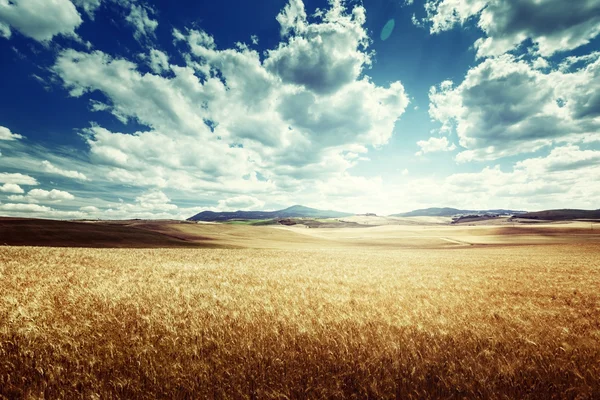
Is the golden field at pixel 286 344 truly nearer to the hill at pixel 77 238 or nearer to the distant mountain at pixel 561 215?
the hill at pixel 77 238

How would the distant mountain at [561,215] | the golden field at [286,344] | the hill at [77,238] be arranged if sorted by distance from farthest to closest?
the distant mountain at [561,215], the hill at [77,238], the golden field at [286,344]

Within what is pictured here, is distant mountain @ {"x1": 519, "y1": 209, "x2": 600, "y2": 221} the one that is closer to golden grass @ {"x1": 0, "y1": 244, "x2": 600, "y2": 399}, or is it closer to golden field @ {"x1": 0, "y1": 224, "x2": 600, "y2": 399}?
golden field @ {"x1": 0, "y1": 224, "x2": 600, "y2": 399}

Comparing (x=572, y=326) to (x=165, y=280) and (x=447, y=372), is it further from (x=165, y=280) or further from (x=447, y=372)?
(x=165, y=280)

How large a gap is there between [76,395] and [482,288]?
13582mm

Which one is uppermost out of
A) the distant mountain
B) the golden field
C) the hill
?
the distant mountain

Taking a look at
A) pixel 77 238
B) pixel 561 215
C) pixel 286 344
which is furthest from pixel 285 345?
pixel 561 215

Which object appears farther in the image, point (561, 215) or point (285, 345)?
point (561, 215)

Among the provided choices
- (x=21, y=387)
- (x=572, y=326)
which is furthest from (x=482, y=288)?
(x=21, y=387)

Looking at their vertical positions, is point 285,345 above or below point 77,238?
below

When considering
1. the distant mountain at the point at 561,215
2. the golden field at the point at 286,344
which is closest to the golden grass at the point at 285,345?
the golden field at the point at 286,344

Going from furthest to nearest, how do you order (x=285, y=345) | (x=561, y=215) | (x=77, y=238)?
(x=561, y=215)
(x=77, y=238)
(x=285, y=345)

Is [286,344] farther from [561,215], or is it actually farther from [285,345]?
[561,215]

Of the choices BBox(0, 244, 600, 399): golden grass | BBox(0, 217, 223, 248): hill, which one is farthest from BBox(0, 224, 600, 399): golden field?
BBox(0, 217, 223, 248): hill

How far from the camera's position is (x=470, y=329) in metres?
5.89
